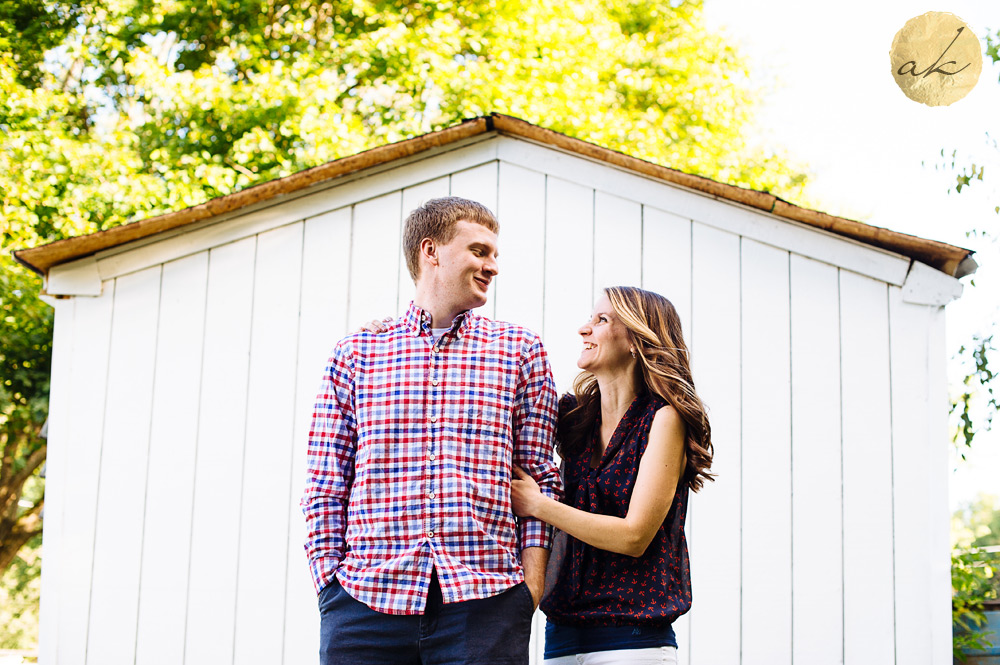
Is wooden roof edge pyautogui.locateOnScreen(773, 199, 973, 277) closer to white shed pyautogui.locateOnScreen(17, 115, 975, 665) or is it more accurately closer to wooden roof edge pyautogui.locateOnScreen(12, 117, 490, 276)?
white shed pyautogui.locateOnScreen(17, 115, 975, 665)

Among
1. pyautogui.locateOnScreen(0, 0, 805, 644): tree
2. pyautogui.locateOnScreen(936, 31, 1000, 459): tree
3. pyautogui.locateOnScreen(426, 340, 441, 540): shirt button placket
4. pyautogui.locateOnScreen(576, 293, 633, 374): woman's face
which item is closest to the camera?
pyautogui.locateOnScreen(426, 340, 441, 540): shirt button placket

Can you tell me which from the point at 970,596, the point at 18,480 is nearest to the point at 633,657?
the point at 970,596

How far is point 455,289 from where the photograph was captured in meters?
2.50

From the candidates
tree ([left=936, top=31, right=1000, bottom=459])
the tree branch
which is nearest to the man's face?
tree ([left=936, top=31, right=1000, bottom=459])

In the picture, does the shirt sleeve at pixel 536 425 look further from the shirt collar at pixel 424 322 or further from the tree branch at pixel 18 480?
the tree branch at pixel 18 480

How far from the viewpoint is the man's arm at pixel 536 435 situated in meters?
2.41

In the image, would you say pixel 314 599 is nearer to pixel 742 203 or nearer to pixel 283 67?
pixel 742 203

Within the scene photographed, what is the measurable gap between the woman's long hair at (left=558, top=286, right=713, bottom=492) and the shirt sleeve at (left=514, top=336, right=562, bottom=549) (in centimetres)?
21

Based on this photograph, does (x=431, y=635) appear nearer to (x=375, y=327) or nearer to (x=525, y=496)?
(x=525, y=496)

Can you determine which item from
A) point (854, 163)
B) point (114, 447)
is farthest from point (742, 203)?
point (854, 163)

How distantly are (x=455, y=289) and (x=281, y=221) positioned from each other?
7.03 feet

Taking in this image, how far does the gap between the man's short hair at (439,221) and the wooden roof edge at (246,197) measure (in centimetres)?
170

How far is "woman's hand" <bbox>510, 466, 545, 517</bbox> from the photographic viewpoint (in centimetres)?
238

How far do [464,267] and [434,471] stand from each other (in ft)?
1.79
